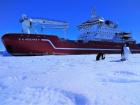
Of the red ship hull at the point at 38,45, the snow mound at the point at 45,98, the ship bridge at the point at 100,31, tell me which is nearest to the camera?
the snow mound at the point at 45,98

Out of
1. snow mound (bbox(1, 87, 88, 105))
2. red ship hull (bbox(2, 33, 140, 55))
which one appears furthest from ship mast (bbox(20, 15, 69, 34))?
snow mound (bbox(1, 87, 88, 105))

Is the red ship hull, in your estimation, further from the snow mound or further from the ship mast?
the snow mound

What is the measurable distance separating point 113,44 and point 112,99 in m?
43.7

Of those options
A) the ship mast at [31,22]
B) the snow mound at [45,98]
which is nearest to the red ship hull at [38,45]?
the ship mast at [31,22]

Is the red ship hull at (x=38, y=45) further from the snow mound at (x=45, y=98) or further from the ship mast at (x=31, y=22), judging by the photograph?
the snow mound at (x=45, y=98)

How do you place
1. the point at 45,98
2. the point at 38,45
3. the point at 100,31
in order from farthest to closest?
1. the point at 100,31
2. the point at 38,45
3. the point at 45,98

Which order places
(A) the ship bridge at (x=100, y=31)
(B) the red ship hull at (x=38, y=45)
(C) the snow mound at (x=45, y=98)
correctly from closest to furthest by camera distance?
(C) the snow mound at (x=45, y=98) → (B) the red ship hull at (x=38, y=45) → (A) the ship bridge at (x=100, y=31)

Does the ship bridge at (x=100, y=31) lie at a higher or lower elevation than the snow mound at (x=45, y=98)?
higher

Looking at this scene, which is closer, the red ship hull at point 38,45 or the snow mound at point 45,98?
the snow mound at point 45,98

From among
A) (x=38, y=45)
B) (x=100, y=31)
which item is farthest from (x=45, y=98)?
(x=100, y=31)

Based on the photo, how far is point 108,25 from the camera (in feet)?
163

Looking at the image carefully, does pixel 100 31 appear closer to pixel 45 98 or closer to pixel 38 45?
pixel 38 45

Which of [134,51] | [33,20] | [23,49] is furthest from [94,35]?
[23,49]

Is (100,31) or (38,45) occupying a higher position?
(100,31)
